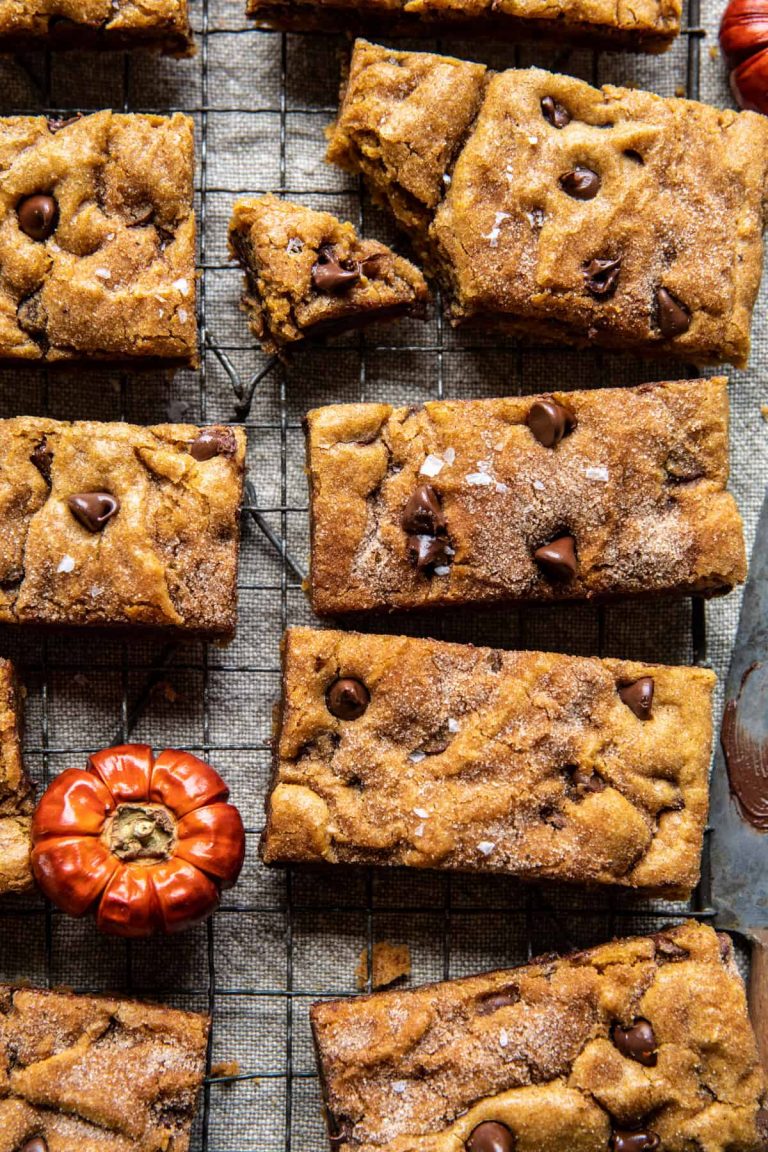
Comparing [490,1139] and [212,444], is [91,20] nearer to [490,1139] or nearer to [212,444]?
A: [212,444]

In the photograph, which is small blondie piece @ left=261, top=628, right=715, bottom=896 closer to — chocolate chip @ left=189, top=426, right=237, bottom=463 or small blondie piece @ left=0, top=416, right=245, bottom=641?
small blondie piece @ left=0, top=416, right=245, bottom=641

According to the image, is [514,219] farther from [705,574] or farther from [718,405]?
[705,574]

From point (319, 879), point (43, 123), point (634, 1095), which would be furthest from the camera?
point (319, 879)

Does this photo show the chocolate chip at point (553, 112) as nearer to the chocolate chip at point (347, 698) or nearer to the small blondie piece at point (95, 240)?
the small blondie piece at point (95, 240)

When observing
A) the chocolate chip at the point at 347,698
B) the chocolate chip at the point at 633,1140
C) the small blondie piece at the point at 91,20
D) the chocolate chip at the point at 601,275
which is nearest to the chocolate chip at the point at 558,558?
the chocolate chip at the point at 347,698

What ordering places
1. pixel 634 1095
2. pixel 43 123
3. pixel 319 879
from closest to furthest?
pixel 634 1095
pixel 43 123
pixel 319 879

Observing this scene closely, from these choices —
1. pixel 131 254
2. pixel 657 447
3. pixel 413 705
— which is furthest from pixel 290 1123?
pixel 131 254


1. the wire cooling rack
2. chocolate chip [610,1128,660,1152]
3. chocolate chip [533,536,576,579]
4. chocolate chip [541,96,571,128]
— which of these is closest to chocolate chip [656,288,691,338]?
the wire cooling rack

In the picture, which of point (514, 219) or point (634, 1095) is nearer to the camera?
point (634, 1095)
